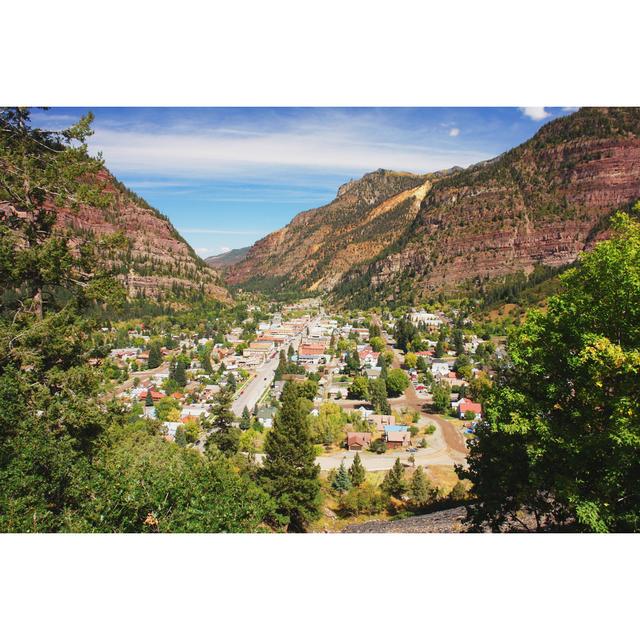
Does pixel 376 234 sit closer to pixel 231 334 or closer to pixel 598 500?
pixel 231 334

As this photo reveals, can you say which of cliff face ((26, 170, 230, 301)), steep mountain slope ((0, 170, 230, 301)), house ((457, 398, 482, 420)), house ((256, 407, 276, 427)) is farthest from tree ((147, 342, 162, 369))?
cliff face ((26, 170, 230, 301))

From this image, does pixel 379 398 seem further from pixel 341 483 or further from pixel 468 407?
pixel 341 483

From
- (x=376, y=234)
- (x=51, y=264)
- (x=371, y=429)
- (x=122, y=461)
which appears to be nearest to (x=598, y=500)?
(x=122, y=461)

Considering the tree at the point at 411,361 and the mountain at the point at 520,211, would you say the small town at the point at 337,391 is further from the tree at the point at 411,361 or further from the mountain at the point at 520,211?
the mountain at the point at 520,211

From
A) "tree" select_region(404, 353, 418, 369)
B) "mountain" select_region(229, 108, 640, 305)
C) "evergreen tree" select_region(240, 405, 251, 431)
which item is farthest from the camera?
"mountain" select_region(229, 108, 640, 305)

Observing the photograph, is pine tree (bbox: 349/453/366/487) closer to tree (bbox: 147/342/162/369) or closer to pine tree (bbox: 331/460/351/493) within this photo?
pine tree (bbox: 331/460/351/493)

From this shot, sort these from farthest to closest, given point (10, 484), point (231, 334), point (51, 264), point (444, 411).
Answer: point (231, 334)
point (444, 411)
point (51, 264)
point (10, 484)

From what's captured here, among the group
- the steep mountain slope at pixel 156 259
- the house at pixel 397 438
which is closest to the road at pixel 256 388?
the house at pixel 397 438
